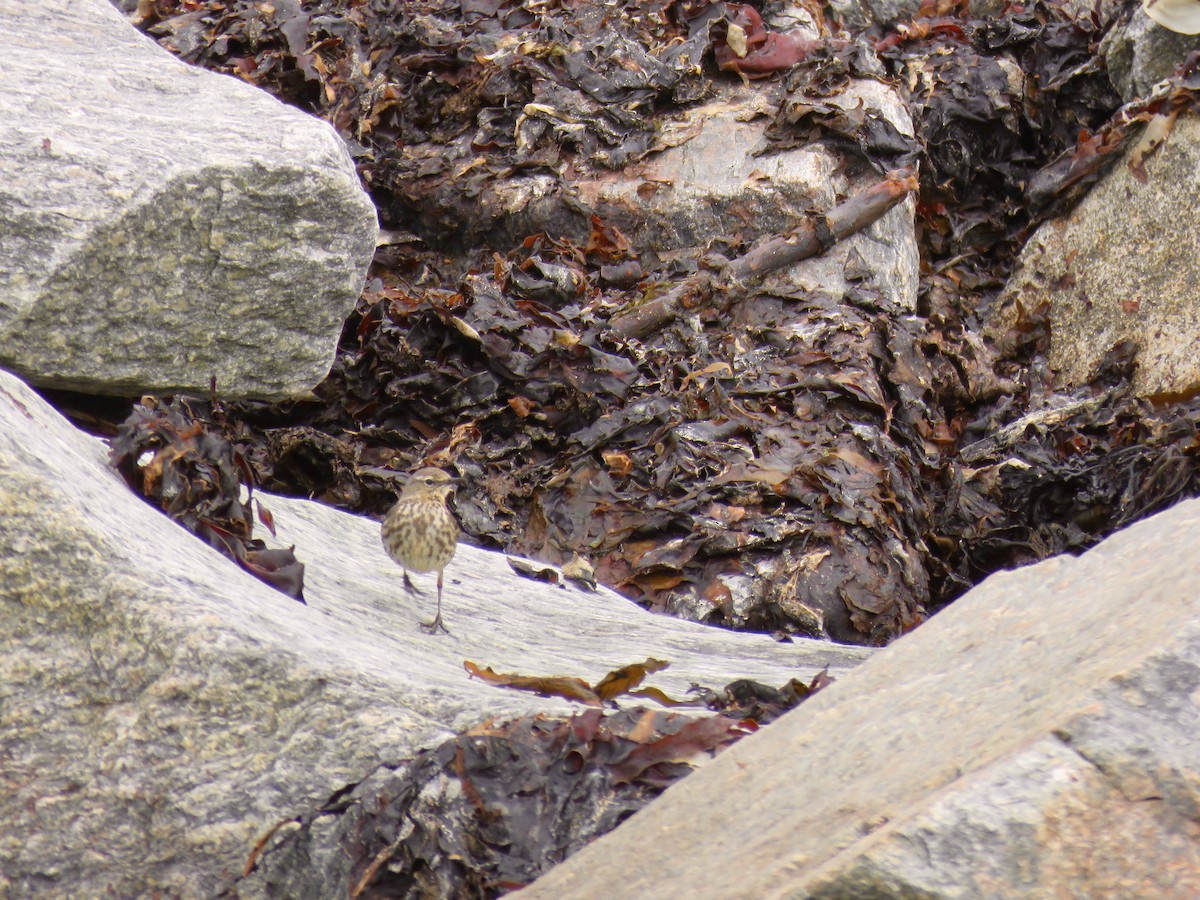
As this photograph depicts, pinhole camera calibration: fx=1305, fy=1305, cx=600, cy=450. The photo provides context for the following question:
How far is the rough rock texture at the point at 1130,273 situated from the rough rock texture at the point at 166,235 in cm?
378

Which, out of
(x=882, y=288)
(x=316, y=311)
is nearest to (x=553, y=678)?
(x=316, y=311)

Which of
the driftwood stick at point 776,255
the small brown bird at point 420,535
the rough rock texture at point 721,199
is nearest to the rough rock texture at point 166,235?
the small brown bird at point 420,535

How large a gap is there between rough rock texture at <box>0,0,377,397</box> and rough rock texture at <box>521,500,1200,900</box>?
2469mm

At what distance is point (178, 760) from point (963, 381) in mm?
5086

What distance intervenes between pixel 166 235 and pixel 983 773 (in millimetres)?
3092

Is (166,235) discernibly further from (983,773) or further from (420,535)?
(983,773)

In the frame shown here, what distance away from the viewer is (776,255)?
6.55 meters

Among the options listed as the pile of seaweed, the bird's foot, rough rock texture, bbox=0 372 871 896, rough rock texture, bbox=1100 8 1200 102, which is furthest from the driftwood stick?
rough rock texture, bbox=0 372 871 896

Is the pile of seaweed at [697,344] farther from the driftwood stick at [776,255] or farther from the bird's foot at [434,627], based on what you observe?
the bird's foot at [434,627]

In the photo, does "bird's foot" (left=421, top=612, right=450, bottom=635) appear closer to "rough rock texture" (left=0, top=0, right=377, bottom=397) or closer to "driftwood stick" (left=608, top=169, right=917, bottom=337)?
"rough rock texture" (left=0, top=0, right=377, bottom=397)

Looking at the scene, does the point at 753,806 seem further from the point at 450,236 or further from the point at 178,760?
the point at 450,236

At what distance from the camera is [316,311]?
170 inches

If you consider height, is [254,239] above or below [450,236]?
above

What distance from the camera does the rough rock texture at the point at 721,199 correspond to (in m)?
6.77
